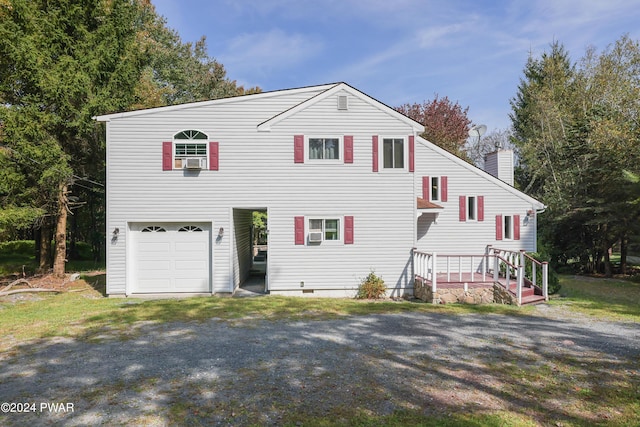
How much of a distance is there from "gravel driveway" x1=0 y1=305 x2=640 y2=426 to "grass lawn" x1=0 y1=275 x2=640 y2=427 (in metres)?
0.11

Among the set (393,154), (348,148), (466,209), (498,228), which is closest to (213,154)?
(348,148)

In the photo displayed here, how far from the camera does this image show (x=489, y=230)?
1420 centimetres

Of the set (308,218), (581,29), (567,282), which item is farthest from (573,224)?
(308,218)

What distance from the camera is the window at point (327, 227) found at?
11969mm

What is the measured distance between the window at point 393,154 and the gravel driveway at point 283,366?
5.76 metres

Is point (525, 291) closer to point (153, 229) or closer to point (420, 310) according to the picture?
point (420, 310)

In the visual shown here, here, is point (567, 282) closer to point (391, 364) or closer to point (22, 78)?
point (391, 364)

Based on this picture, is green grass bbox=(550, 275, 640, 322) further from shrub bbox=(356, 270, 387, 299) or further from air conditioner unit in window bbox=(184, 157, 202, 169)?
air conditioner unit in window bbox=(184, 157, 202, 169)

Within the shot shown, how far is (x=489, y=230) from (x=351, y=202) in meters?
6.25

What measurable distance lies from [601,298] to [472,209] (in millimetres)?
5075

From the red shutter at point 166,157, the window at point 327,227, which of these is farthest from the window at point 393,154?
the red shutter at point 166,157

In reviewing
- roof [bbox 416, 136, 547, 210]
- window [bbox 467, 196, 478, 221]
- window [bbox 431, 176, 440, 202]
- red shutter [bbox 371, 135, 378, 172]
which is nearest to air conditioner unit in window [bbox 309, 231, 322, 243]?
red shutter [bbox 371, 135, 378, 172]

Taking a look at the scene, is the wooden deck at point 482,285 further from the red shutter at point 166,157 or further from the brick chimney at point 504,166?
the red shutter at point 166,157

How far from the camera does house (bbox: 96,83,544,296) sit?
37.9 ft
